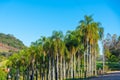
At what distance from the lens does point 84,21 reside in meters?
63.8

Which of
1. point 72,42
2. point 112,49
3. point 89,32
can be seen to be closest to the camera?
point 89,32

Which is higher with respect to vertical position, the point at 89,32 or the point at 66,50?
the point at 89,32

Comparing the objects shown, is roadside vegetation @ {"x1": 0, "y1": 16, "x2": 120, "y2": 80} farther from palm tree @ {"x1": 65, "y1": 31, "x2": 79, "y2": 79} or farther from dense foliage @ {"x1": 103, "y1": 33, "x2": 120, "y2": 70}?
dense foliage @ {"x1": 103, "y1": 33, "x2": 120, "y2": 70}

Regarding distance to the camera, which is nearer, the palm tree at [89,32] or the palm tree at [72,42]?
the palm tree at [89,32]

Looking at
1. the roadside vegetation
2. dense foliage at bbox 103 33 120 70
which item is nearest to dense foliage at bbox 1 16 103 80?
the roadside vegetation

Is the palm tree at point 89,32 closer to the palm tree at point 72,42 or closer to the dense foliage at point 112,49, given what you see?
the palm tree at point 72,42

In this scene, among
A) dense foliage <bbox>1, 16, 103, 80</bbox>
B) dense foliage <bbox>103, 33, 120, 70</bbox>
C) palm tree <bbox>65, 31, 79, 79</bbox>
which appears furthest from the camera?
dense foliage <bbox>103, 33, 120, 70</bbox>

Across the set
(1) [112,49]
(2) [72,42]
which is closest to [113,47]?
(1) [112,49]

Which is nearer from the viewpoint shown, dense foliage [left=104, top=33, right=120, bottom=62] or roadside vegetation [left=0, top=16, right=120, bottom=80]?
roadside vegetation [left=0, top=16, right=120, bottom=80]

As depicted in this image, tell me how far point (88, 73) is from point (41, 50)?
36.8 feet

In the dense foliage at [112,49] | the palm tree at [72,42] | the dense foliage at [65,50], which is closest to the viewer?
the dense foliage at [65,50]

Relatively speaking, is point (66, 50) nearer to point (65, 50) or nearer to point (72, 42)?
point (65, 50)

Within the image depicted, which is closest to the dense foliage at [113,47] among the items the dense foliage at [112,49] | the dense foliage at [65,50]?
the dense foliage at [112,49]

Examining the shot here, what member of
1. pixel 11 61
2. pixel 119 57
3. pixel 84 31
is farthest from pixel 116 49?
pixel 84 31
